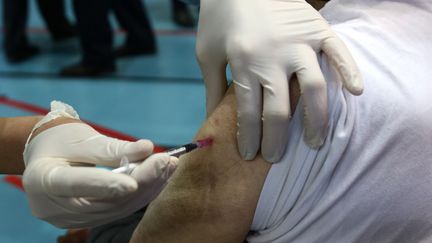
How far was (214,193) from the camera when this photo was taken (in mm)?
982

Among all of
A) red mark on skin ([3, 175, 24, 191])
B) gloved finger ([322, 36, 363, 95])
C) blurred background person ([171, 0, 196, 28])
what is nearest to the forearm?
gloved finger ([322, 36, 363, 95])

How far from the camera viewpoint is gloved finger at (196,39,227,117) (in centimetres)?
108

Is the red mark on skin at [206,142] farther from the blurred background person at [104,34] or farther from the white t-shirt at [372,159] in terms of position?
the blurred background person at [104,34]

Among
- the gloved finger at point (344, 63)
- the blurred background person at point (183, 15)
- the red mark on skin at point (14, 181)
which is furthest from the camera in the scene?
the blurred background person at point (183, 15)

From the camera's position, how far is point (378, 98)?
915 millimetres

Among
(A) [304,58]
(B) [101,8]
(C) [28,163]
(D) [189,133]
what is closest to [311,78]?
(A) [304,58]

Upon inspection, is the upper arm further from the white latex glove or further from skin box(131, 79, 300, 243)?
the white latex glove

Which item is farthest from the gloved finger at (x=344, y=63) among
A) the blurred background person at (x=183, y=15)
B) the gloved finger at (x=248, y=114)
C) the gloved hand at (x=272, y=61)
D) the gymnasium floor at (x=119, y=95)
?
the blurred background person at (x=183, y=15)

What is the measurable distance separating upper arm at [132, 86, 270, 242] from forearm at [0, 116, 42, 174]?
0.31 m

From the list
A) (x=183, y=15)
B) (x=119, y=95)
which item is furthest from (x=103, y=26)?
(x=183, y=15)

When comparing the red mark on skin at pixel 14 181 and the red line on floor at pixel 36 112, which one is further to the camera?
the red line on floor at pixel 36 112

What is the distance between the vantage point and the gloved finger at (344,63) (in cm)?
89

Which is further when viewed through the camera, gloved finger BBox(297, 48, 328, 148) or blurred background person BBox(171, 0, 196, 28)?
blurred background person BBox(171, 0, 196, 28)

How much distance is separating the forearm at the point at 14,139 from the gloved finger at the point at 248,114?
43 centimetres
